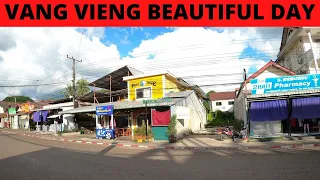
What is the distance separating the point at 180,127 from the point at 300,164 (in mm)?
12576

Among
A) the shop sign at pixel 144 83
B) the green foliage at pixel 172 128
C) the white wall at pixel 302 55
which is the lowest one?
the green foliage at pixel 172 128

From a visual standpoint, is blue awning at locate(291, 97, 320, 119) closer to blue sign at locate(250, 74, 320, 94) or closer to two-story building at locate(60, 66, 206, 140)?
blue sign at locate(250, 74, 320, 94)

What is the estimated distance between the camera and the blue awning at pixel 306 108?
17.7m

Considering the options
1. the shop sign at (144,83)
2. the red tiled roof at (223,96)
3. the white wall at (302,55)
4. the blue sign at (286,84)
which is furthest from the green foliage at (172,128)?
the red tiled roof at (223,96)

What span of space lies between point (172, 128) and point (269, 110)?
295 inches

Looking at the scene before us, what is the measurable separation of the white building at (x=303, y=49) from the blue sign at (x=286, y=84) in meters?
5.61

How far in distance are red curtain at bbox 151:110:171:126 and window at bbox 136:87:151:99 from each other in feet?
14.8

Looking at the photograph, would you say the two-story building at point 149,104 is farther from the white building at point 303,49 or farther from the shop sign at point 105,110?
the white building at point 303,49

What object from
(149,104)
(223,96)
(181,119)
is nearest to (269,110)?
(181,119)

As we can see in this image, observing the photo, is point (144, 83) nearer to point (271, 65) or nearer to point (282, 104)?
point (282, 104)

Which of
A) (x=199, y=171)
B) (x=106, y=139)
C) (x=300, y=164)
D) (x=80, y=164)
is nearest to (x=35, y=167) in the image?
(x=80, y=164)

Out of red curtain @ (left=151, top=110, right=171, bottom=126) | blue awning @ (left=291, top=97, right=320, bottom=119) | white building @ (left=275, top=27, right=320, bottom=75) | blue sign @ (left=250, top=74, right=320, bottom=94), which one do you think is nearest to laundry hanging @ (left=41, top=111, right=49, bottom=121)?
red curtain @ (left=151, top=110, right=171, bottom=126)

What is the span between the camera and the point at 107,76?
27.9 metres

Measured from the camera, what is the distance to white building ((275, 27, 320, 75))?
2353 centimetres
